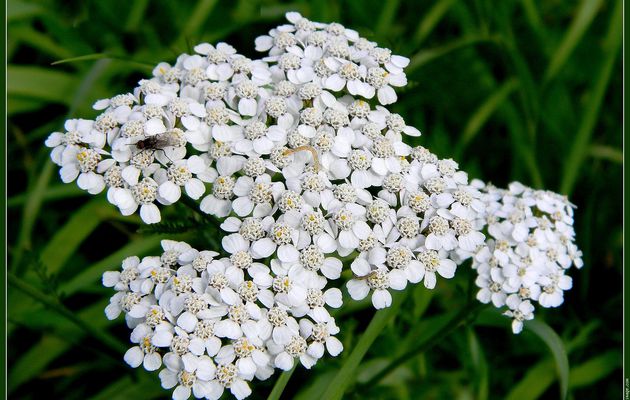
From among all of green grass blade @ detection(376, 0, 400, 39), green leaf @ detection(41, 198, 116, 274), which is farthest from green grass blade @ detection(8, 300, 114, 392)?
green grass blade @ detection(376, 0, 400, 39)

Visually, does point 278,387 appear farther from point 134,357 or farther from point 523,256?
point 523,256

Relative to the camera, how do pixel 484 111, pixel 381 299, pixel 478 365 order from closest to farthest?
pixel 381 299
pixel 478 365
pixel 484 111

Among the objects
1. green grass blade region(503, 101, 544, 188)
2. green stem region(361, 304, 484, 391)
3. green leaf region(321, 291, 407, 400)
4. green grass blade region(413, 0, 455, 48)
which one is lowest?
green leaf region(321, 291, 407, 400)

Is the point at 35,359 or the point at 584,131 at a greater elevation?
the point at 584,131

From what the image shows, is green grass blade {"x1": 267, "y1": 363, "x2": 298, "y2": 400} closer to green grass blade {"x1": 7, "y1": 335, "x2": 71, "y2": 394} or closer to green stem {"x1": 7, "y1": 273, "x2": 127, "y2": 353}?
green stem {"x1": 7, "y1": 273, "x2": 127, "y2": 353}

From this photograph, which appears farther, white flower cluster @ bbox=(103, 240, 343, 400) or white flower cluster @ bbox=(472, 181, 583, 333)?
white flower cluster @ bbox=(472, 181, 583, 333)

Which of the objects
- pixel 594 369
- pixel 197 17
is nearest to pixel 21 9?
pixel 197 17

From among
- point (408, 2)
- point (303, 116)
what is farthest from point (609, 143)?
point (303, 116)

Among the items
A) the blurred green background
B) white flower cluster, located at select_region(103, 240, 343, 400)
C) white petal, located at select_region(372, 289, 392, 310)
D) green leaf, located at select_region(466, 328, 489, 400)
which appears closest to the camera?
white flower cluster, located at select_region(103, 240, 343, 400)

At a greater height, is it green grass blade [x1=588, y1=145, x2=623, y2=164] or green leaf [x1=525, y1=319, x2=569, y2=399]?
green grass blade [x1=588, y1=145, x2=623, y2=164]
